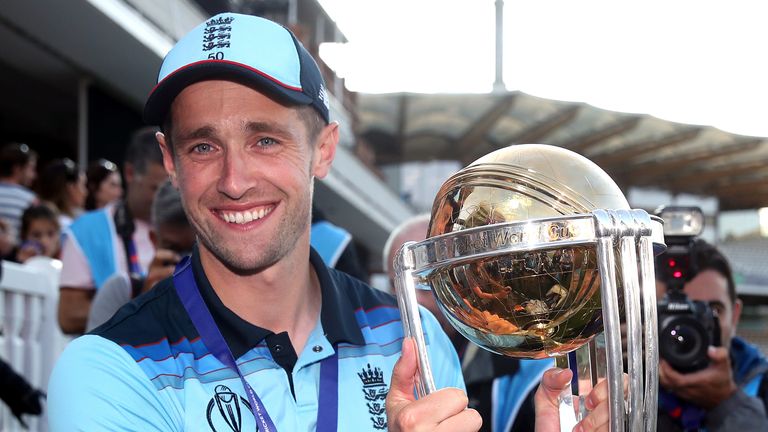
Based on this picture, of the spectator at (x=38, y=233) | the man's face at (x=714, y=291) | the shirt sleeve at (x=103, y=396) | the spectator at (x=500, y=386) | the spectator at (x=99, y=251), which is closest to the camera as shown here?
the shirt sleeve at (x=103, y=396)

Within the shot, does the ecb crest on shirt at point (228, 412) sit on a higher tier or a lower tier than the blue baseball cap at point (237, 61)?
lower

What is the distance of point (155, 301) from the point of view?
188cm

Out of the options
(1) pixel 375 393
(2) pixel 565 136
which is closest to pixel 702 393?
(1) pixel 375 393

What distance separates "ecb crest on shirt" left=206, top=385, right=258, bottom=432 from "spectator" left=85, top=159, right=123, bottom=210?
3947 millimetres

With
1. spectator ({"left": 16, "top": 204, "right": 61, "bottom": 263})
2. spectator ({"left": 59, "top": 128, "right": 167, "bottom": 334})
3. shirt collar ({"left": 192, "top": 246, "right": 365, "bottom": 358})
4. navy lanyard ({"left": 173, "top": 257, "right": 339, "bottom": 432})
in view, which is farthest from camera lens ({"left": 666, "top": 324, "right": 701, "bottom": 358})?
spectator ({"left": 16, "top": 204, "right": 61, "bottom": 263})

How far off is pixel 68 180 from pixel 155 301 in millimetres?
4408

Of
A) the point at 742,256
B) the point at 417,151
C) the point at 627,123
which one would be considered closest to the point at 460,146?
the point at 417,151

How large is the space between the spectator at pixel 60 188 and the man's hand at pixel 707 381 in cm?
398

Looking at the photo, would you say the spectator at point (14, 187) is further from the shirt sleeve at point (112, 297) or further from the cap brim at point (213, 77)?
the cap brim at point (213, 77)

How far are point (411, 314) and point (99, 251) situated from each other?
271 cm

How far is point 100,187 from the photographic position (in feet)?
18.3

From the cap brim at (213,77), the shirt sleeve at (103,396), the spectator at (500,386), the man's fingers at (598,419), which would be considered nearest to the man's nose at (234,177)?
the cap brim at (213,77)

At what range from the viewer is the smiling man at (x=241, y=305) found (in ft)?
5.63

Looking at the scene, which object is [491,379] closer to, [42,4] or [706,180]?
[42,4]
